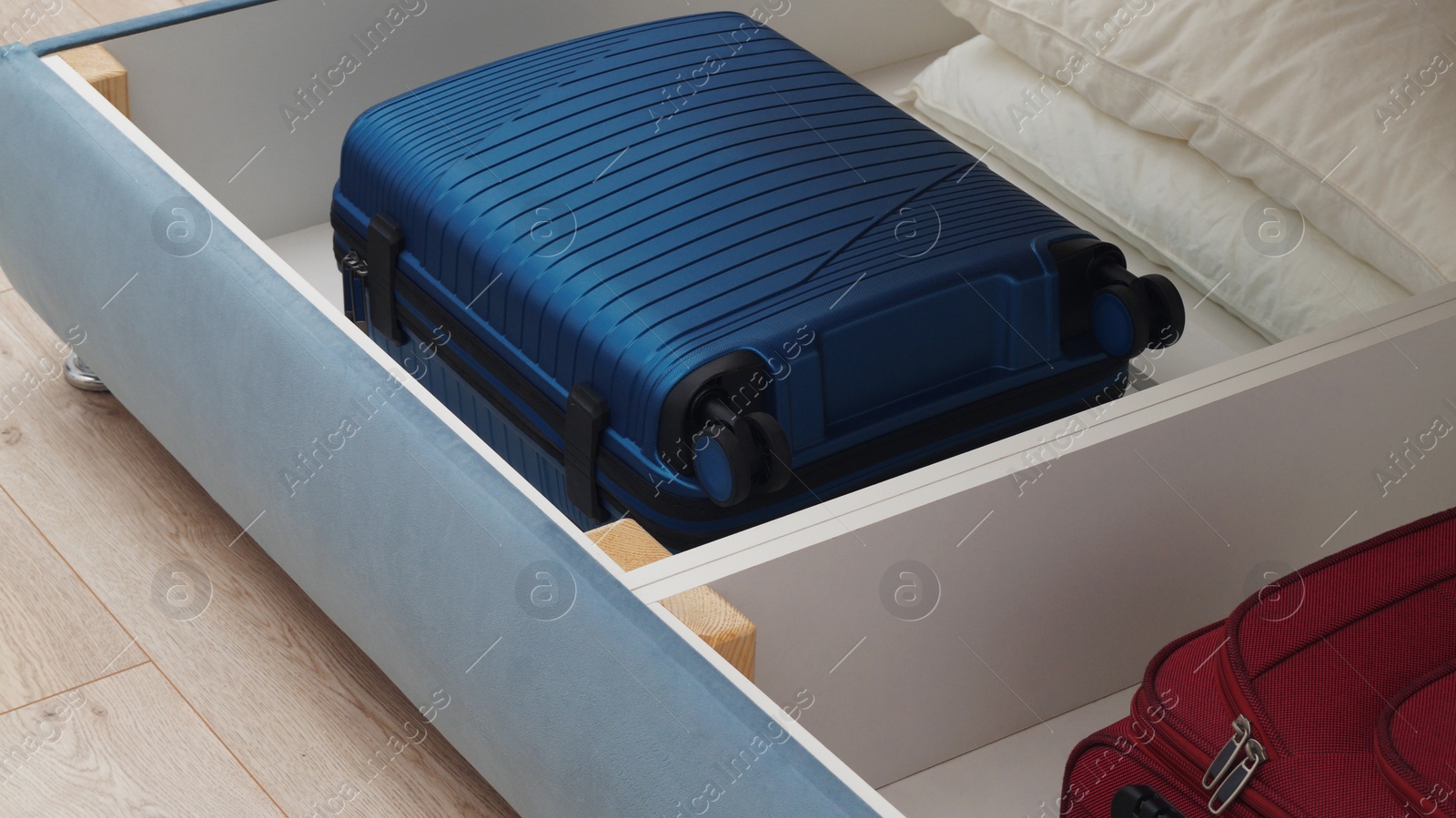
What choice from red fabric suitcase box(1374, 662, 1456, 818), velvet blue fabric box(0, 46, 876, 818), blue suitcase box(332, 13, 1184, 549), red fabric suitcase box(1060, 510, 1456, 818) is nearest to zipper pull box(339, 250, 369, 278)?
blue suitcase box(332, 13, 1184, 549)

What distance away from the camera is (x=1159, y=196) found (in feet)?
3.96

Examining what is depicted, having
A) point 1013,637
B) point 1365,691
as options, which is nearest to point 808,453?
point 1013,637

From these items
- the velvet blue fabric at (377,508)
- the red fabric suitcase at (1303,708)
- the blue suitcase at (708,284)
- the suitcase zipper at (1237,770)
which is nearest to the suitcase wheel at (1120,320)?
the blue suitcase at (708,284)

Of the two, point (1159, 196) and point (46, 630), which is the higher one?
point (1159, 196)

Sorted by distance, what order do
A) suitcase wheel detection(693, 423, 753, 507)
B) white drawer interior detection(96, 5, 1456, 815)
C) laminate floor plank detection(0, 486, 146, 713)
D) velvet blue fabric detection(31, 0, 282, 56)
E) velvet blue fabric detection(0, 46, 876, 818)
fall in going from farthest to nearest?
velvet blue fabric detection(31, 0, 282, 56) → laminate floor plank detection(0, 486, 146, 713) → suitcase wheel detection(693, 423, 753, 507) → white drawer interior detection(96, 5, 1456, 815) → velvet blue fabric detection(0, 46, 876, 818)

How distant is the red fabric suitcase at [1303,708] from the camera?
2.19 feet

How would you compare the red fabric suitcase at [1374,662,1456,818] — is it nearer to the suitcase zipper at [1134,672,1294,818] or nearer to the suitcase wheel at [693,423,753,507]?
the suitcase zipper at [1134,672,1294,818]

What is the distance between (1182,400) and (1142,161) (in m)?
0.46

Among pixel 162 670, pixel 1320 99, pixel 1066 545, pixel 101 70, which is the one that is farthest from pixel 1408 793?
pixel 101 70

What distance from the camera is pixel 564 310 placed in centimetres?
95

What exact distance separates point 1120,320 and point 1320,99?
0.83ft

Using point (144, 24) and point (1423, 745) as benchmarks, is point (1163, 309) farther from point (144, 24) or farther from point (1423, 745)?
point (144, 24)

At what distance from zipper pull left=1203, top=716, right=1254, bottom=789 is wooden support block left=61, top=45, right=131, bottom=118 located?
872 mm

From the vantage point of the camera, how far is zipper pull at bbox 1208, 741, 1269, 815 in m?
0.68
